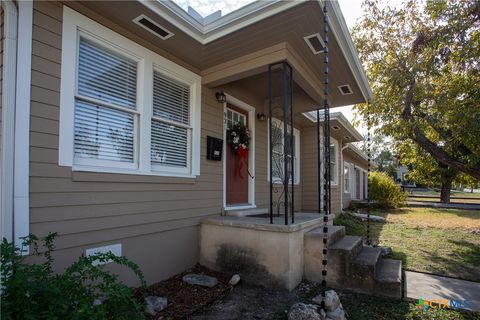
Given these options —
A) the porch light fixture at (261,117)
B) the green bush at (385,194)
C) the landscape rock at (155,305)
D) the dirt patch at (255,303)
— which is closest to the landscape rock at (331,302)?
the dirt patch at (255,303)

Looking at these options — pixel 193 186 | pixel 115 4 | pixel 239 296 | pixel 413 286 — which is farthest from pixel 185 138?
pixel 413 286

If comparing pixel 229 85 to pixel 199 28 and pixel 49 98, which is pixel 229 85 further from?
pixel 49 98

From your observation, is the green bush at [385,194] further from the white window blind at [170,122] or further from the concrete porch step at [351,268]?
the white window blind at [170,122]

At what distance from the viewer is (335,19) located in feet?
11.0

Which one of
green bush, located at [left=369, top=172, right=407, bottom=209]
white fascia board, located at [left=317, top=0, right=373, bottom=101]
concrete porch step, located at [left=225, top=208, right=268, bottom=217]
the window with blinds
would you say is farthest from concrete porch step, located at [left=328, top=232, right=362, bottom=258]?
green bush, located at [left=369, top=172, right=407, bottom=209]

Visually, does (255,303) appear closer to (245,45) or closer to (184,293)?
(184,293)

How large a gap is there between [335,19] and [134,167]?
2.83 metres

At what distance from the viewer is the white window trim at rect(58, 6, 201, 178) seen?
2777mm

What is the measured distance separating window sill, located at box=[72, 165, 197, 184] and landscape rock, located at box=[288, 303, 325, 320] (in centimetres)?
209

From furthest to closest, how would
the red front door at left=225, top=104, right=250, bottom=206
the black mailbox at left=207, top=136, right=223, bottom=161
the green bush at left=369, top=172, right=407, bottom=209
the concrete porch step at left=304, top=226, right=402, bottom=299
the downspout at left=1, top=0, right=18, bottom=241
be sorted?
the green bush at left=369, top=172, right=407, bottom=209, the red front door at left=225, top=104, right=250, bottom=206, the black mailbox at left=207, top=136, right=223, bottom=161, the concrete porch step at left=304, top=226, right=402, bottom=299, the downspout at left=1, top=0, right=18, bottom=241

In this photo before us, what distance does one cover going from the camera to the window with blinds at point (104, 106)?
3000mm

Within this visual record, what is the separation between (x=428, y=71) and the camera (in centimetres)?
670

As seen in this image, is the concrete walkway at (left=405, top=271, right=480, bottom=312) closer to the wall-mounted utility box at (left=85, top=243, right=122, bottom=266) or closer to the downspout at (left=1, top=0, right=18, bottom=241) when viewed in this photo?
the wall-mounted utility box at (left=85, top=243, right=122, bottom=266)
